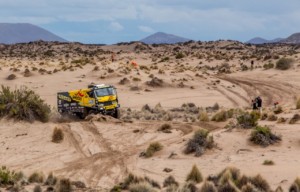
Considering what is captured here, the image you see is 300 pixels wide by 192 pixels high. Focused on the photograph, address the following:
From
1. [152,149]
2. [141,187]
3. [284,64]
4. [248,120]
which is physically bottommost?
[152,149]

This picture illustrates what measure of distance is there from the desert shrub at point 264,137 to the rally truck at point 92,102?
1149 cm

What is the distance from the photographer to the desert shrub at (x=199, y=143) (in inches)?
776

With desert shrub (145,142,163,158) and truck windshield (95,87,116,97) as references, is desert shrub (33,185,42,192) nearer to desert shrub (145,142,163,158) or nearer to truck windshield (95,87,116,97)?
desert shrub (145,142,163,158)

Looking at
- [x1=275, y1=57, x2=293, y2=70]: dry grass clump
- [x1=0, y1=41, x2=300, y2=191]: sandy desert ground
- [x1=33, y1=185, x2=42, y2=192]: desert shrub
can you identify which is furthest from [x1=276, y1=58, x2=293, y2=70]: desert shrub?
[x1=33, y1=185, x2=42, y2=192]: desert shrub

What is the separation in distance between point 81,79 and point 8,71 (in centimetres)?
851

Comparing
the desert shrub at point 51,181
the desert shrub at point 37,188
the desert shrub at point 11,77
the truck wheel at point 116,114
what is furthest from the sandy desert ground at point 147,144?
the desert shrub at point 11,77

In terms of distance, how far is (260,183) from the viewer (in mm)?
13258

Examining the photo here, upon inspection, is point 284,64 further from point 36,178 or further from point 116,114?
point 36,178

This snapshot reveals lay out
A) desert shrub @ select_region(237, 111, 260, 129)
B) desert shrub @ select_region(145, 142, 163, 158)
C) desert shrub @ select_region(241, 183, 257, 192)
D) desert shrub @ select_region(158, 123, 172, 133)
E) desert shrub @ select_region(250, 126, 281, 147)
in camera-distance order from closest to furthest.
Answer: desert shrub @ select_region(241, 183, 257, 192)
desert shrub @ select_region(250, 126, 281, 147)
desert shrub @ select_region(145, 142, 163, 158)
desert shrub @ select_region(237, 111, 260, 129)
desert shrub @ select_region(158, 123, 172, 133)

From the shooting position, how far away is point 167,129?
25.0 meters

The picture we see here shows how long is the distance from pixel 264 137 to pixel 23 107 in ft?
42.9

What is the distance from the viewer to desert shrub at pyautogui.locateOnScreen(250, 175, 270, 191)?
13102 millimetres

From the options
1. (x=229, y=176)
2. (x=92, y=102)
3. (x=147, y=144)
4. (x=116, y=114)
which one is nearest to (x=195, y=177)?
(x=229, y=176)

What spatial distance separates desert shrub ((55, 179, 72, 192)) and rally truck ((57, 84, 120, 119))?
15484 millimetres
